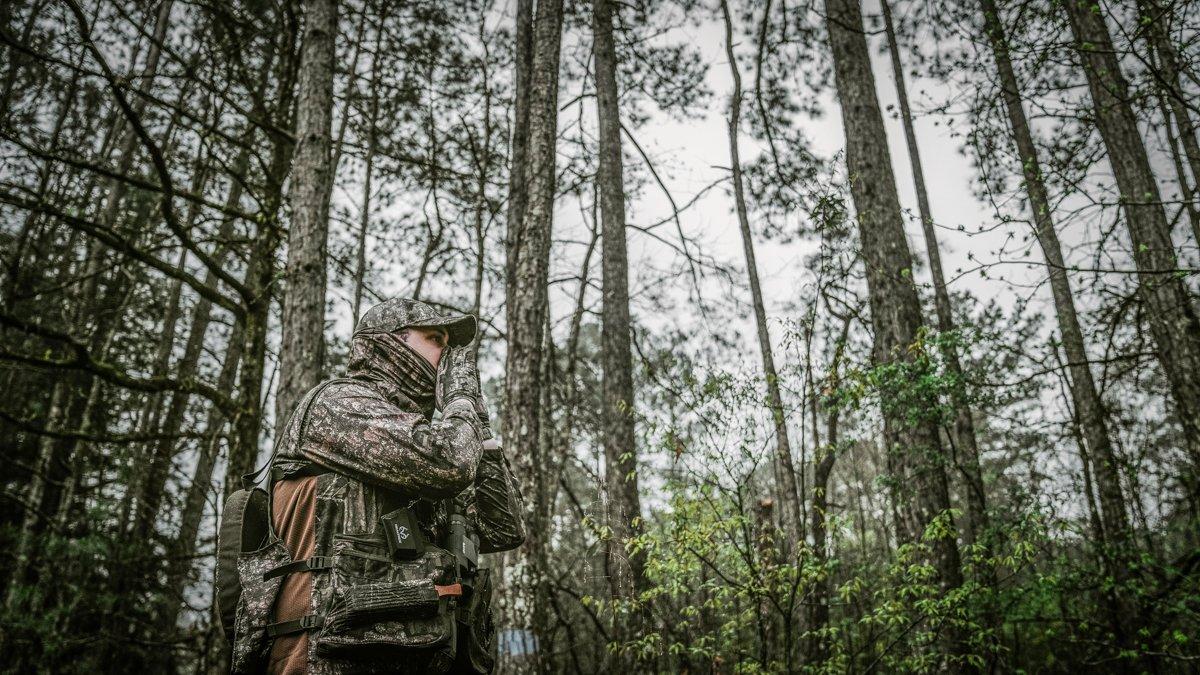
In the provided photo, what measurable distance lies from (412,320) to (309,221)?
2.96 m

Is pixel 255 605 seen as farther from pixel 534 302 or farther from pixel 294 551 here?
pixel 534 302

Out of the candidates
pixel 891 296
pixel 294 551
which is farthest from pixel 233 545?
pixel 891 296

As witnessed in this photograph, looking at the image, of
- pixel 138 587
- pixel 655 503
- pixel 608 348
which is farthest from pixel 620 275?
pixel 138 587

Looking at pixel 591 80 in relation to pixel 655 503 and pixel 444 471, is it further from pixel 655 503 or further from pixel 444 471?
pixel 444 471

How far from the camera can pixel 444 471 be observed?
2.29 meters

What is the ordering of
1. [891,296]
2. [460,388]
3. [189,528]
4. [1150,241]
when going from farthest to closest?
1. [189,528]
2. [891,296]
3. [1150,241]
4. [460,388]

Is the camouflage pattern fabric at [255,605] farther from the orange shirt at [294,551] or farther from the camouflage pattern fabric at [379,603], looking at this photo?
the camouflage pattern fabric at [379,603]

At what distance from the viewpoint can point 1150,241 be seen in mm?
5969

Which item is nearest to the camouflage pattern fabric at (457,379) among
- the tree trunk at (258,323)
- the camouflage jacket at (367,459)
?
the camouflage jacket at (367,459)

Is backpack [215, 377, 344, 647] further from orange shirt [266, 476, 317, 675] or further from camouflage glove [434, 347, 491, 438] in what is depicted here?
camouflage glove [434, 347, 491, 438]

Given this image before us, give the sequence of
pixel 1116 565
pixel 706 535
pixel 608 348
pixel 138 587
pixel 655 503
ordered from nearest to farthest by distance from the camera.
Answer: pixel 706 535 < pixel 1116 565 < pixel 608 348 < pixel 138 587 < pixel 655 503

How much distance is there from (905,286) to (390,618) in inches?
230

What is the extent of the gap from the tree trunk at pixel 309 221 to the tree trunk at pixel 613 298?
140 inches

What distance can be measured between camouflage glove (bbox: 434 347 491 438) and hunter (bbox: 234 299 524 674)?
0.03 feet
